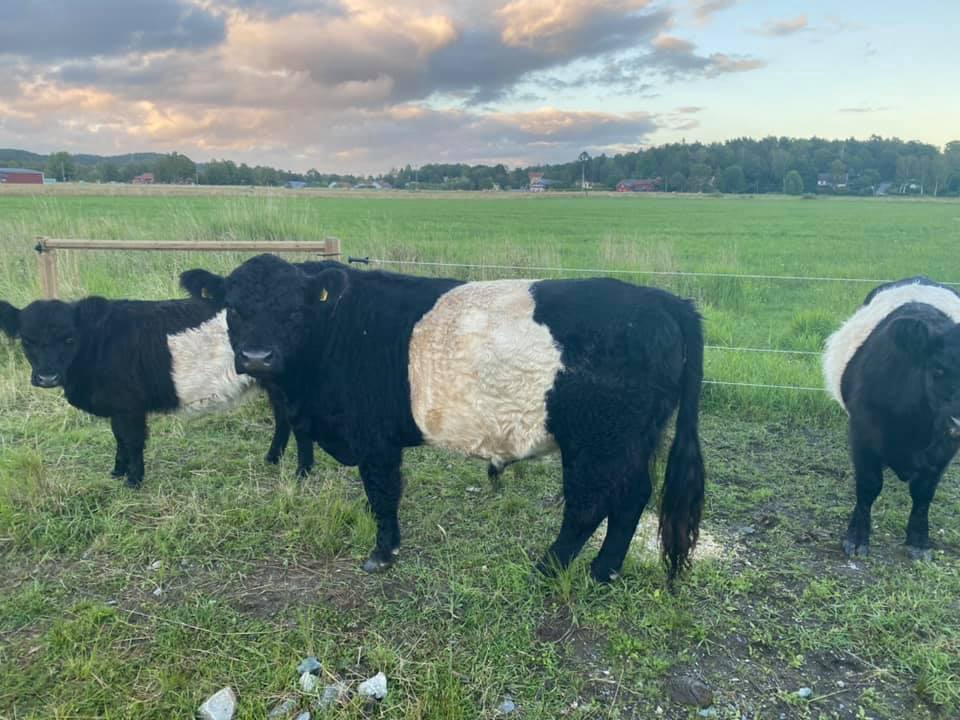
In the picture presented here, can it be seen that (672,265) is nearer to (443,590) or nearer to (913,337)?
(913,337)

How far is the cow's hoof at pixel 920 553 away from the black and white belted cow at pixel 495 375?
1.57 m

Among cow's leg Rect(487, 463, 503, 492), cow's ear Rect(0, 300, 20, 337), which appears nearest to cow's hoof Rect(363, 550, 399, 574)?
cow's leg Rect(487, 463, 503, 492)

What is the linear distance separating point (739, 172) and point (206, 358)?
69.5 metres

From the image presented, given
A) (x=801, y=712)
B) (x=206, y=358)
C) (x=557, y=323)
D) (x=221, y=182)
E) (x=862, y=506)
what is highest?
(x=221, y=182)

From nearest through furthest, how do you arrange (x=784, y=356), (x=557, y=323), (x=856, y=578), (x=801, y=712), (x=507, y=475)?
(x=801, y=712) → (x=557, y=323) → (x=856, y=578) → (x=507, y=475) → (x=784, y=356)

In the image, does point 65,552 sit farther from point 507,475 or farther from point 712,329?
point 712,329

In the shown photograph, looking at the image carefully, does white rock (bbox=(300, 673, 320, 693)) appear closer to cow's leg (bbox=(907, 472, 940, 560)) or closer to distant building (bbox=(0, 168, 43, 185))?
cow's leg (bbox=(907, 472, 940, 560))

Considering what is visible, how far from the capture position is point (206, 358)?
5129 millimetres

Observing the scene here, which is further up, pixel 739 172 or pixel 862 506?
pixel 739 172

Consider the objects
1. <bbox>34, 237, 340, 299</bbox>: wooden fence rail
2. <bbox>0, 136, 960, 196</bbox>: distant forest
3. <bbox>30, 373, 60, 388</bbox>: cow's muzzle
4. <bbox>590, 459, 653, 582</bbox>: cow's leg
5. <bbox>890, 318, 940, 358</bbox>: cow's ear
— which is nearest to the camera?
<bbox>590, 459, 653, 582</bbox>: cow's leg

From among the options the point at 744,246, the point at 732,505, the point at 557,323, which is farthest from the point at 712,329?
the point at 744,246

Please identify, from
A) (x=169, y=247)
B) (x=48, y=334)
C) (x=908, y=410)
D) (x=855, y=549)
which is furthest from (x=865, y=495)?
(x=169, y=247)

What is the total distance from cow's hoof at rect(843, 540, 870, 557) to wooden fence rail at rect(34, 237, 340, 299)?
4.94 m

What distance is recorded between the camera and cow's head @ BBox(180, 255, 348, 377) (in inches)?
136
